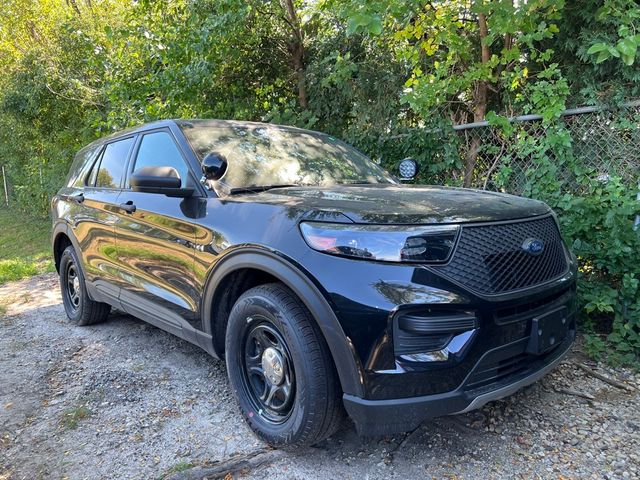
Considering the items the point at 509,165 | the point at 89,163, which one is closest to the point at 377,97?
the point at 509,165

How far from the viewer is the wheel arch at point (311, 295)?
1.99 meters

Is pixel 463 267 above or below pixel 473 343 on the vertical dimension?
above

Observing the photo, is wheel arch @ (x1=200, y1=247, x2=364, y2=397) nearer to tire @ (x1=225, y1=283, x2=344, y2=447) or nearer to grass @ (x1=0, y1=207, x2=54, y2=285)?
tire @ (x1=225, y1=283, x2=344, y2=447)

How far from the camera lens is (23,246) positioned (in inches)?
413

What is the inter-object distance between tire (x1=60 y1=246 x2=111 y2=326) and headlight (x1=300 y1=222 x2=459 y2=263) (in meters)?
3.28

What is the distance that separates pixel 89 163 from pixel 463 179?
3821 mm

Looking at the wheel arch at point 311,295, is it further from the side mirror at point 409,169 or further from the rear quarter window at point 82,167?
the rear quarter window at point 82,167

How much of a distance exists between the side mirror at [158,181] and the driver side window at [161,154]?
173 millimetres

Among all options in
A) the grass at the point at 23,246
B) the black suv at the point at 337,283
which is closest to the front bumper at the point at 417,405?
the black suv at the point at 337,283

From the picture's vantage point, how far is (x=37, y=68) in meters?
10.2

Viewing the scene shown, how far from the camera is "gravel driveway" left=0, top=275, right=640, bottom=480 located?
2275 mm

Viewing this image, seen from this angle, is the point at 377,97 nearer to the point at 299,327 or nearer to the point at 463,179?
the point at 463,179

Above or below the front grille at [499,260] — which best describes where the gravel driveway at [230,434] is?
below

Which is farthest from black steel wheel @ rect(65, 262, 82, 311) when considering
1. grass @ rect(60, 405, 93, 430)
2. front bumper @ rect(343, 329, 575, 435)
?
front bumper @ rect(343, 329, 575, 435)
